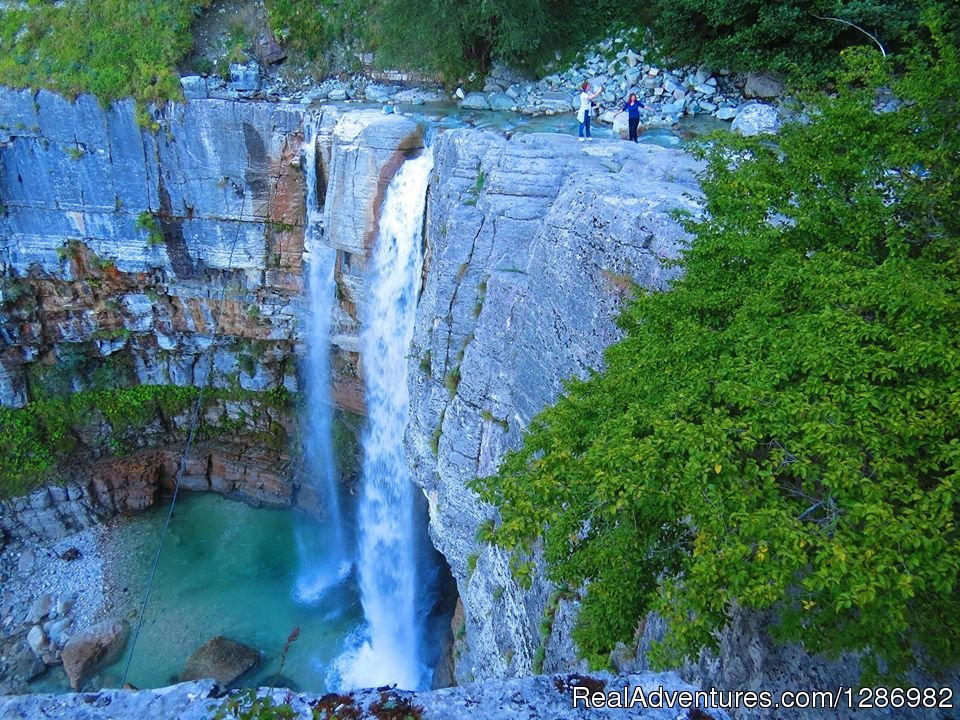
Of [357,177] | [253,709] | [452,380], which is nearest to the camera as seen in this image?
[253,709]

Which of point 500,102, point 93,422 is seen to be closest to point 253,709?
point 500,102

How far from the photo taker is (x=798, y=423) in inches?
166

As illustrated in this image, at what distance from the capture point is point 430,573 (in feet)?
52.0

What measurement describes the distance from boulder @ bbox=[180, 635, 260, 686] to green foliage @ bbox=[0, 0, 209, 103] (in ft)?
45.9

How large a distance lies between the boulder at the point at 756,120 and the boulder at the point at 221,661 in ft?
53.3

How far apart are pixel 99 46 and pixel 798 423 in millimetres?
20511

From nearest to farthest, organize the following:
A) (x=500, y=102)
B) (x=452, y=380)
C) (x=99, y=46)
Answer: (x=452, y=380) → (x=500, y=102) → (x=99, y=46)

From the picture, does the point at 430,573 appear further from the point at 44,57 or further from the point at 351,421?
the point at 44,57

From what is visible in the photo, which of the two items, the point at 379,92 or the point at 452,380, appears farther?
the point at 379,92

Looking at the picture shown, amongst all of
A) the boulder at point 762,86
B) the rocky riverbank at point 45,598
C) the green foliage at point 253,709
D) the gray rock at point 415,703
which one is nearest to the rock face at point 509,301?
the gray rock at point 415,703

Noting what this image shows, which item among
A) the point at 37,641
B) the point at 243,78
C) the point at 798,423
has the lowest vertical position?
the point at 37,641

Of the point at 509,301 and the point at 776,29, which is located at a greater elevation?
the point at 776,29

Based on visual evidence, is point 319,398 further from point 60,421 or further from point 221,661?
point 60,421

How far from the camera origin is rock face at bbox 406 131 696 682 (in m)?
8.38
